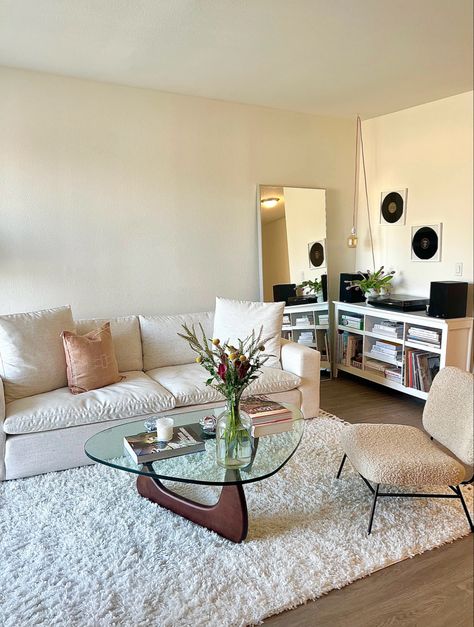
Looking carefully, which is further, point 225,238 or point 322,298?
point 322,298

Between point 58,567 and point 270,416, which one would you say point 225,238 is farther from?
point 58,567

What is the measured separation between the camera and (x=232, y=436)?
1957 millimetres

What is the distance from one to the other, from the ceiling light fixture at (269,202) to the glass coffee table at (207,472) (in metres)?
2.22

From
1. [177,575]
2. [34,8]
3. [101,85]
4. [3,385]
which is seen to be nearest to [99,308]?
[3,385]

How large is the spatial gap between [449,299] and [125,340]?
2.24 meters

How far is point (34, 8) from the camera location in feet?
7.18

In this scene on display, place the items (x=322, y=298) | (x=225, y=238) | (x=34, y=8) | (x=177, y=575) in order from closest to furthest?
(x=177, y=575)
(x=34, y=8)
(x=225, y=238)
(x=322, y=298)

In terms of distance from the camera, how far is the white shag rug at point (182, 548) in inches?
62.9

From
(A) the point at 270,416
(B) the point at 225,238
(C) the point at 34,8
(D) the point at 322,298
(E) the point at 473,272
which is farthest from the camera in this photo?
(D) the point at 322,298

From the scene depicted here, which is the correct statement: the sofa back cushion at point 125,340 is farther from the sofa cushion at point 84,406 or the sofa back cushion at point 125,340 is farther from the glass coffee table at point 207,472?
the glass coffee table at point 207,472

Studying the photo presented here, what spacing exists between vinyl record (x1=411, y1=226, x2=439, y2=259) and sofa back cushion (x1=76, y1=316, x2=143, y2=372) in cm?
230

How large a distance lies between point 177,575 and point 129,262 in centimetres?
227

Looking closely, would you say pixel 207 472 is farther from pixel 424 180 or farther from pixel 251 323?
pixel 424 180

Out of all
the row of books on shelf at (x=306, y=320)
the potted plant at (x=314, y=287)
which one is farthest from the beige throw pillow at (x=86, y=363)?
the potted plant at (x=314, y=287)
